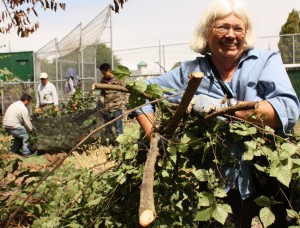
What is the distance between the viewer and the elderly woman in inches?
84.4

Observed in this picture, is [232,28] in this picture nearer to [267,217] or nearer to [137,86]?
[137,86]

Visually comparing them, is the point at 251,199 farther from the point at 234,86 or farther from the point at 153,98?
the point at 153,98

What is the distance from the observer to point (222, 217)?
6.16 ft

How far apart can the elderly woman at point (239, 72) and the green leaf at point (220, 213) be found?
32 cm

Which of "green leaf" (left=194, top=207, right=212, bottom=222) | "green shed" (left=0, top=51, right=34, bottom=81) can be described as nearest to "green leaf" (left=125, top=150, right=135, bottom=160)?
"green leaf" (left=194, top=207, right=212, bottom=222)

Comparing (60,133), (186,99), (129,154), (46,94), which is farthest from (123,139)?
(46,94)

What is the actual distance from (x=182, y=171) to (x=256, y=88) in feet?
1.68

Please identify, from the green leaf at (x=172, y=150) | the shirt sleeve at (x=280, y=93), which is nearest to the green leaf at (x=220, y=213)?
the green leaf at (x=172, y=150)

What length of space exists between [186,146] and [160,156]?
0.13 metres

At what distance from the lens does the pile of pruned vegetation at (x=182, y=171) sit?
6.36 feet

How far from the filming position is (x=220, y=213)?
1.89 meters

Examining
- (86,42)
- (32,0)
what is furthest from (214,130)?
(86,42)

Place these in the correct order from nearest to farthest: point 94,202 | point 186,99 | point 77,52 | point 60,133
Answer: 1. point 186,99
2. point 94,202
3. point 60,133
4. point 77,52

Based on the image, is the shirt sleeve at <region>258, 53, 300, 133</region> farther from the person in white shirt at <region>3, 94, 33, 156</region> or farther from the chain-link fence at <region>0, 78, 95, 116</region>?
the chain-link fence at <region>0, 78, 95, 116</region>
